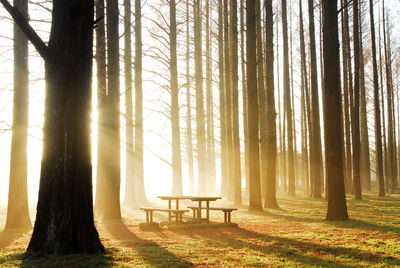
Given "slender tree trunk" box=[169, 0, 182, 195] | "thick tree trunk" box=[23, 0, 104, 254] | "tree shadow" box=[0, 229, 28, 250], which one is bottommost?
"tree shadow" box=[0, 229, 28, 250]

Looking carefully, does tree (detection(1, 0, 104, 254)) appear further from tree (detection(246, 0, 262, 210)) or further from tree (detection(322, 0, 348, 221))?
tree (detection(246, 0, 262, 210))

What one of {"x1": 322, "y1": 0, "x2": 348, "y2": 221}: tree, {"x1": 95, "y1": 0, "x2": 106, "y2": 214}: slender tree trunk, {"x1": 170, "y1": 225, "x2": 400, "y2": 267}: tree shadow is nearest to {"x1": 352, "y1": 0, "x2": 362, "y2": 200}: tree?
{"x1": 322, "y1": 0, "x2": 348, "y2": 221}: tree

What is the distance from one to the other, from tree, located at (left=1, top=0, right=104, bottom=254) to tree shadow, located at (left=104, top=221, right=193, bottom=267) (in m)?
0.87

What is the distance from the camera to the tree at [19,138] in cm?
1059

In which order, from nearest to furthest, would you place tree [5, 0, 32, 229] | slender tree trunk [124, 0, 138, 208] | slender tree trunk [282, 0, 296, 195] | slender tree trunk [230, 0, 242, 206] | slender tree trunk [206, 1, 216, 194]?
tree [5, 0, 32, 229]
slender tree trunk [230, 0, 242, 206]
slender tree trunk [124, 0, 138, 208]
slender tree trunk [282, 0, 296, 195]
slender tree trunk [206, 1, 216, 194]

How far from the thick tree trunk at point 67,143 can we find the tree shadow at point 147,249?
2.91 ft

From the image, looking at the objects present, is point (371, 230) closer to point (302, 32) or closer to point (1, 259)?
point (1, 259)

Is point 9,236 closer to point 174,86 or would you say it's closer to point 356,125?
point 174,86

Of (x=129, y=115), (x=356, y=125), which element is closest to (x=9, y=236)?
(x=129, y=115)

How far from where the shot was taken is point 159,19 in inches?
819

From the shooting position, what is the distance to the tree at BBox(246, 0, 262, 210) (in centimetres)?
1527

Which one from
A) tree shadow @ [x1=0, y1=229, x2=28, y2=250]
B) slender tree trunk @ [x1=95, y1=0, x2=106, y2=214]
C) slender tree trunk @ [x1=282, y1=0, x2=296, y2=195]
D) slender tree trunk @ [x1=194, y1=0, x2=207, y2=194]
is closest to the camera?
tree shadow @ [x1=0, y1=229, x2=28, y2=250]

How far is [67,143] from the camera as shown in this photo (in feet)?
21.5

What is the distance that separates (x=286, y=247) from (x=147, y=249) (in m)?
2.67
